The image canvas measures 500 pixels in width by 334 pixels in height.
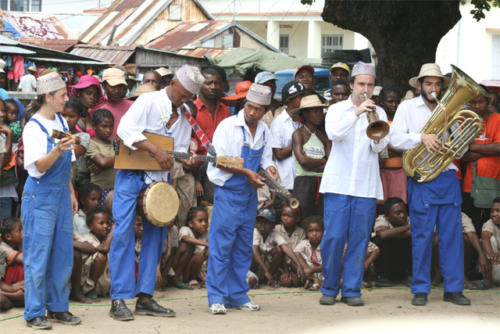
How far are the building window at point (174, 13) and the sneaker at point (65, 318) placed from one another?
2697cm

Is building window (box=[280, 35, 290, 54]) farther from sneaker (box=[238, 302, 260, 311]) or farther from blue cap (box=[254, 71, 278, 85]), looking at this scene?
sneaker (box=[238, 302, 260, 311])

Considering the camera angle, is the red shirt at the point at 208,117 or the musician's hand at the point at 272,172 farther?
the red shirt at the point at 208,117

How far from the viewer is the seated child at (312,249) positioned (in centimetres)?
821

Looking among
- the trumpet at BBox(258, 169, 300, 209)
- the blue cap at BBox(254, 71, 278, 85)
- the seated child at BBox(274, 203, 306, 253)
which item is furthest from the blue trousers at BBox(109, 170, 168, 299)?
the blue cap at BBox(254, 71, 278, 85)

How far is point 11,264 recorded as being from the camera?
22.5ft

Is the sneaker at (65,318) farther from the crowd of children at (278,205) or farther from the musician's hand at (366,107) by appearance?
the musician's hand at (366,107)

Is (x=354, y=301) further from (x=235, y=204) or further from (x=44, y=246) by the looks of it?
(x=44, y=246)

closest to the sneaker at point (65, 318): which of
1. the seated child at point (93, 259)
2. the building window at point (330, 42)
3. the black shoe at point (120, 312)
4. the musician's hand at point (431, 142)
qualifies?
the black shoe at point (120, 312)

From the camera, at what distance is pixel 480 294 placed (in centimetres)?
786

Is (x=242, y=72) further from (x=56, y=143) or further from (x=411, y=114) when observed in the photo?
(x=56, y=143)

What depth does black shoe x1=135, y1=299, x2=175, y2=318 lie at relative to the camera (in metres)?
6.49

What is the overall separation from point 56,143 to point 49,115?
0.25 m

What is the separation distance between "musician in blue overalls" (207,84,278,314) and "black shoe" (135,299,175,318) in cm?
43

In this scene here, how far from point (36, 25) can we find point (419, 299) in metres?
27.5
